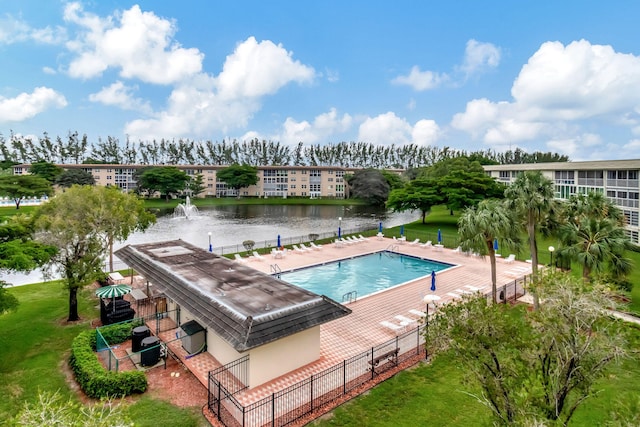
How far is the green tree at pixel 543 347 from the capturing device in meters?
5.83

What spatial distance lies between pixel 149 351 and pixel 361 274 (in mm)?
15833

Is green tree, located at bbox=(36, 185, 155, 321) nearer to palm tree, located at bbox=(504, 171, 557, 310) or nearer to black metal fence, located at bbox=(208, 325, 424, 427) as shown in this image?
black metal fence, located at bbox=(208, 325, 424, 427)

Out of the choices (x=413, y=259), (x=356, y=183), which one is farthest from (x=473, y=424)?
(x=356, y=183)

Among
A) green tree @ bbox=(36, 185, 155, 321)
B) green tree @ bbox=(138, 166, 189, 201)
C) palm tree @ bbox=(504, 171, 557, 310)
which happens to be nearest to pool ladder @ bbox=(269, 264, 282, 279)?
green tree @ bbox=(36, 185, 155, 321)

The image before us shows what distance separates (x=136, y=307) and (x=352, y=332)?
10.5 metres

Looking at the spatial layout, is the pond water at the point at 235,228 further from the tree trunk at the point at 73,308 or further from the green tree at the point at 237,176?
the green tree at the point at 237,176

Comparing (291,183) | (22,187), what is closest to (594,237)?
(22,187)

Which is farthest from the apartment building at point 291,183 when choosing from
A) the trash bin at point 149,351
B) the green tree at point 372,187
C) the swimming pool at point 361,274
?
the trash bin at point 149,351

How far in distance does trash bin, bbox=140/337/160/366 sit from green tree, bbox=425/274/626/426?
9.43 meters

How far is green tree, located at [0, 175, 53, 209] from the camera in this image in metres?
52.9

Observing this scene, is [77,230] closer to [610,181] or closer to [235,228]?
[235,228]

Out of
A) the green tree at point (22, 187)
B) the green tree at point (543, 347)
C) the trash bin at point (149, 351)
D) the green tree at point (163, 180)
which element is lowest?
the trash bin at point (149, 351)

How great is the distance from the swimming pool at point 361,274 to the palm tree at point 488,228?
7.64 meters

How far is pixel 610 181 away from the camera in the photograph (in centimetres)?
3334
